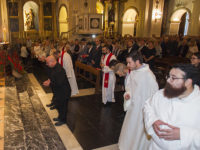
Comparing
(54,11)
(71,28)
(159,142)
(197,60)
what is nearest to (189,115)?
(159,142)

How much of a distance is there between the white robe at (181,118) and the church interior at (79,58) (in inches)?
83.2

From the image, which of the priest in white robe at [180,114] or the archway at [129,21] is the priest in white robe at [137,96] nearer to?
the priest in white robe at [180,114]

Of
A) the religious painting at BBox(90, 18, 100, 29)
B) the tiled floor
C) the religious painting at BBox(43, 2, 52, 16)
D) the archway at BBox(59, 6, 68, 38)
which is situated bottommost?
the tiled floor

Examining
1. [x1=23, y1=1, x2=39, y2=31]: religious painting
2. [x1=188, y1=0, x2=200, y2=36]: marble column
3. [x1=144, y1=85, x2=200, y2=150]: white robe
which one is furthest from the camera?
[x1=23, y1=1, x2=39, y2=31]: religious painting

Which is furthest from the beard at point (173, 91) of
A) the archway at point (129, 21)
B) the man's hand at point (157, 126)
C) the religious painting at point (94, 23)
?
the archway at point (129, 21)

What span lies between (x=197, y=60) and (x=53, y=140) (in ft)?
11.3

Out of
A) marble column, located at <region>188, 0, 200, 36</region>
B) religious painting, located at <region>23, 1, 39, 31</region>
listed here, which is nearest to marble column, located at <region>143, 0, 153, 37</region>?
marble column, located at <region>188, 0, 200, 36</region>

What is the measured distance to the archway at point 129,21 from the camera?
68.2 ft

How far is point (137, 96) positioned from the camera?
3.24 m

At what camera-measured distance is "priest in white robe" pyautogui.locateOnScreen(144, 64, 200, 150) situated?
1.86m

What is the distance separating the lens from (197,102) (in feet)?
6.39

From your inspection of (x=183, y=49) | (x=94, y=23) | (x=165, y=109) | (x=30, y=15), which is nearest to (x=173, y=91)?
(x=165, y=109)

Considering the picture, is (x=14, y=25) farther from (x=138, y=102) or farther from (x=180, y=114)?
(x=180, y=114)

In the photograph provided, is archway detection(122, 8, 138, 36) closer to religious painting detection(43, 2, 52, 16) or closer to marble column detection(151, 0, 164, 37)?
marble column detection(151, 0, 164, 37)
